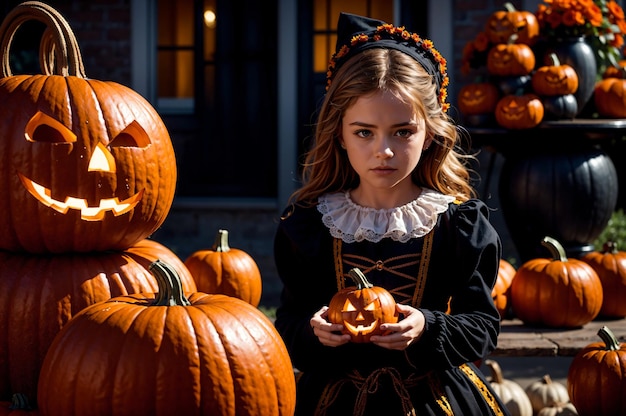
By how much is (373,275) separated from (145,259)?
2.32 feet

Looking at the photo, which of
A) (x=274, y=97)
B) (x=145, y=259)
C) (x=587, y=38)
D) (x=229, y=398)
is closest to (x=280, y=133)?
(x=274, y=97)

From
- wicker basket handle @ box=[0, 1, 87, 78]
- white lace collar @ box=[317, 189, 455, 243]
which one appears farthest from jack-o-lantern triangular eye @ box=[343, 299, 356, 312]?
wicker basket handle @ box=[0, 1, 87, 78]

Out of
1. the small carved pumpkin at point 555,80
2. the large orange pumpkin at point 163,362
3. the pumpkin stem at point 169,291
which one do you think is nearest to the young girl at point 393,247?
the large orange pumpkin at point 163,362

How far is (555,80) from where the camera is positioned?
5.49m

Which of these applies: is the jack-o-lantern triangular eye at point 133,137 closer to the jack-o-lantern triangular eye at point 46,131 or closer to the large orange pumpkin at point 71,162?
the large orange pumpkin at point 71,162

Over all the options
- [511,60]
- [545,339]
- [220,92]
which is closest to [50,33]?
[545,339]

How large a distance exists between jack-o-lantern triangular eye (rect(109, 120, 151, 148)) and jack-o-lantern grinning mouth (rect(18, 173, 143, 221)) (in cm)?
18

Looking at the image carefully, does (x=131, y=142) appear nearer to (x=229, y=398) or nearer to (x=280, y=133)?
(x=229, y=398)

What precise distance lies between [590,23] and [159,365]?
4715 millimetres

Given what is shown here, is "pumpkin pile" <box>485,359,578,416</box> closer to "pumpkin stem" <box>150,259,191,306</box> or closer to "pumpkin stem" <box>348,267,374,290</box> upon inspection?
"pumpkin stem" <box>348,267,374,290</box>

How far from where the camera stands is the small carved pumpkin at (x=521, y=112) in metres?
5.37

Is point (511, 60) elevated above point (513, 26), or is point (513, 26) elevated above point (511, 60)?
point (513, 26)

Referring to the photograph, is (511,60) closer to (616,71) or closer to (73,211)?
(616,71)

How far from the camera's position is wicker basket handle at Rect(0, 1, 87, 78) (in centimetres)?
258
